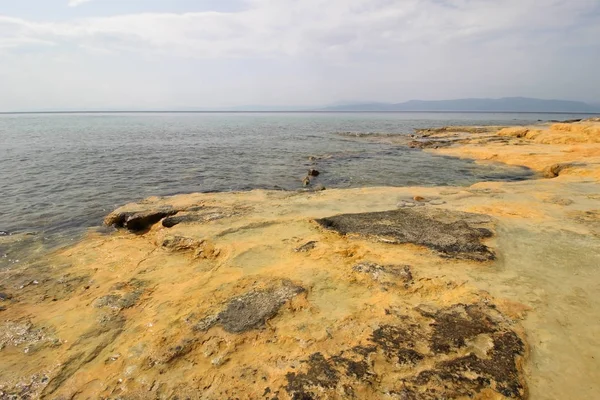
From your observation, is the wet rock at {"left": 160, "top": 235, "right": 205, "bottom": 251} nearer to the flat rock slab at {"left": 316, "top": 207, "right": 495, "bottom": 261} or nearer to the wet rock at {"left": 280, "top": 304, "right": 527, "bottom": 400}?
the flat rock slab at {"left": 316, "top": 207, "right": 495, "bottom": 261}

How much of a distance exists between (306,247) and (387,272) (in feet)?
Answer: 6.14

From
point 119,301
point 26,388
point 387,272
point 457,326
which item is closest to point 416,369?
point 457,326

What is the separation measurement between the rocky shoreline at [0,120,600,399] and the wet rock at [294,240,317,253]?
4cm

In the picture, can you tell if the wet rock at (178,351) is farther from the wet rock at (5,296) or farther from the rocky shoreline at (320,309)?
the wet rock at (5,296)

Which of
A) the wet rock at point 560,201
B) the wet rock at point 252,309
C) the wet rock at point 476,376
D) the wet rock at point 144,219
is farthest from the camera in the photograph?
the wet rock at point 144,219

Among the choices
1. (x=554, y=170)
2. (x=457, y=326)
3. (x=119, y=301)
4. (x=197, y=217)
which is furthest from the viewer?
(x=554, y=170)

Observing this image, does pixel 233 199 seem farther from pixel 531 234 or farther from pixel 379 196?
pixel 531 234

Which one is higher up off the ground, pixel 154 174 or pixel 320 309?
pixel 320 309

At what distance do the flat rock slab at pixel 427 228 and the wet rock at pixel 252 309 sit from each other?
9.36 ft

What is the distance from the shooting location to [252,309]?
4961mm

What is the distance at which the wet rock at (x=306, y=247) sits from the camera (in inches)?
271

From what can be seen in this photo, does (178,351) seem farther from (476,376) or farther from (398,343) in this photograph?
(476,376)

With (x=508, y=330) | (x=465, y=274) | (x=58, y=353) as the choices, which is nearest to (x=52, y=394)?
(x=58, y=353)

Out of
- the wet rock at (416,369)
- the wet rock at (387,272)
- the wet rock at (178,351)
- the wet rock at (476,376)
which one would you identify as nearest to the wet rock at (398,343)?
the wet rock at (416,369)
